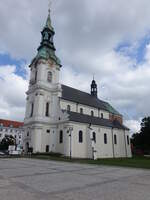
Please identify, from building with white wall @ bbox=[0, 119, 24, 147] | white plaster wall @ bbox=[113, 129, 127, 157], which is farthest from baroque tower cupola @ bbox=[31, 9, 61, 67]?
building with white wall @ bbox=[0, 119, 24, 147]

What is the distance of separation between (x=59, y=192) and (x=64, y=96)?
3432 cm

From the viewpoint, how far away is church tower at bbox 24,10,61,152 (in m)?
35.7

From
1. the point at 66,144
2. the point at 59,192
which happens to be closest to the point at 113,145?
the point at 66,144

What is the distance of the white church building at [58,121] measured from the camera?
34219 mm

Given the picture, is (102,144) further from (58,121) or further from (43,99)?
(43,99)

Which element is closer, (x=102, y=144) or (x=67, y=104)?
(x=102, y=144)

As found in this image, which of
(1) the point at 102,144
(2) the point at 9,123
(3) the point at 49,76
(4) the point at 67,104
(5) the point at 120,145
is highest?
(3) the point at 49,76

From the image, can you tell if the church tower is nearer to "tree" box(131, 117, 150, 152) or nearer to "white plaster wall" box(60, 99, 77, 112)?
"white plaster wall" box(60, 99, 77, 112)

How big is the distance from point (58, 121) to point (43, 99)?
6.00 m

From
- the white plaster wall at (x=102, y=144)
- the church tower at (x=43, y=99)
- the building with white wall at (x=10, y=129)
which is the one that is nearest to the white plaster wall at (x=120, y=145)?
the white plaster wall at (x=102, y=144)

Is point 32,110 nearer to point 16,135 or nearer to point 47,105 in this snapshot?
point 47,105

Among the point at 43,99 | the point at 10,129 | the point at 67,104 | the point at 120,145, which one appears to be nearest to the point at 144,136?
the point at 120,145

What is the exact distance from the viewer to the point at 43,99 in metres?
38.1

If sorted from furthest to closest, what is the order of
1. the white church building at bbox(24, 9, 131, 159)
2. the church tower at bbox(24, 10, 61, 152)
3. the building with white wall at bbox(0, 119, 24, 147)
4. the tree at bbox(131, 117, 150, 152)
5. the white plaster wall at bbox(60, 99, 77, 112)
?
the building with white wall at bbox(0, 119, 24, 147) → the tree at bbox(131, 117, 150, 152) → the white plaster wall at bbox(60, 99, 77, 112) → the church tower at bbox(24, 10, 61, 152) → the white church building at bbox(24, 9, 131, 159)
